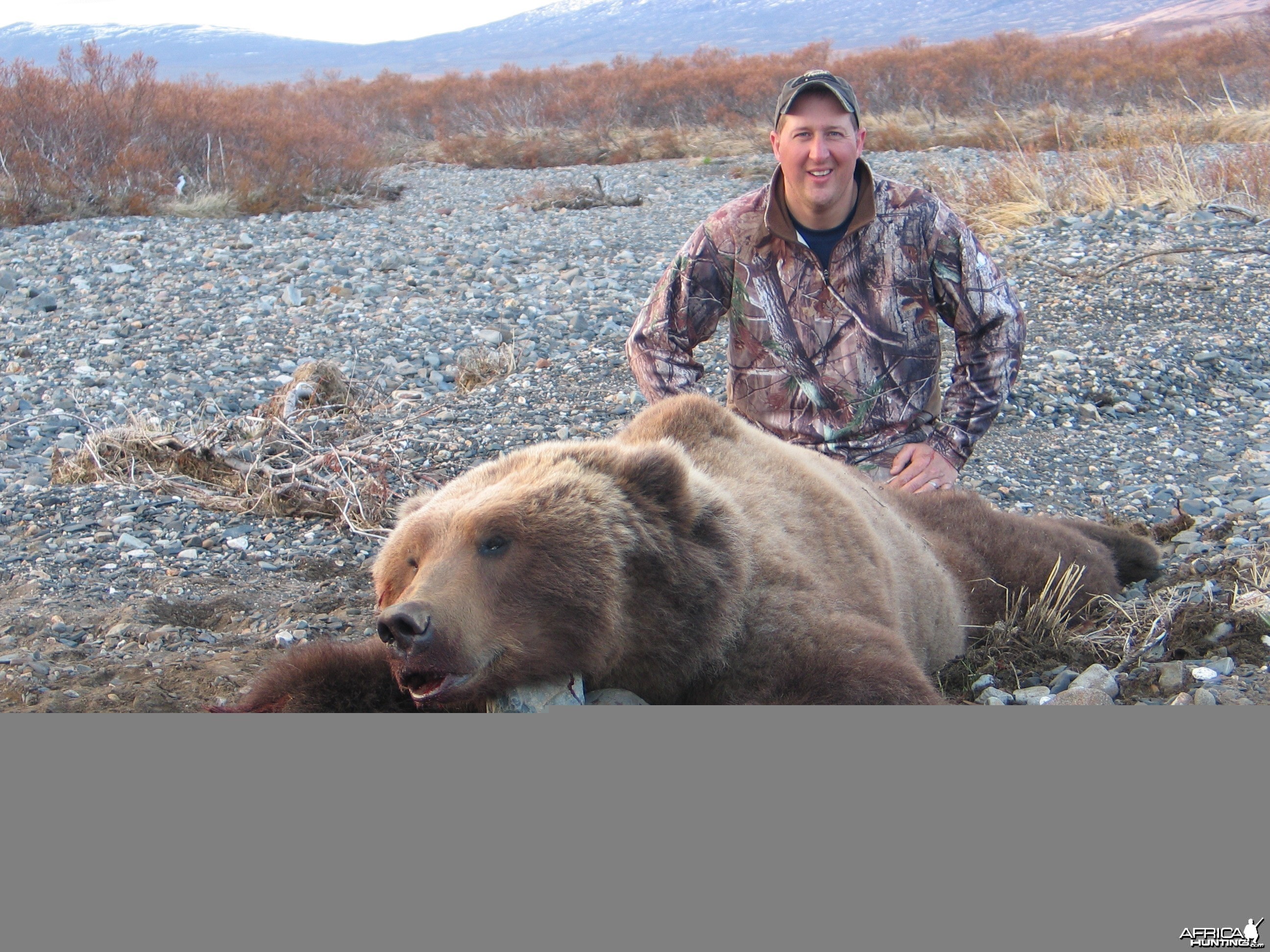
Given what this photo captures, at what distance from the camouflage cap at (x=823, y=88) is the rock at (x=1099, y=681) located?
7.21 ft

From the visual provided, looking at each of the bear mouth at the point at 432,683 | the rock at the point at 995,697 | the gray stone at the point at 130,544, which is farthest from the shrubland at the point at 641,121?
the bear mouth at the point at 432,683

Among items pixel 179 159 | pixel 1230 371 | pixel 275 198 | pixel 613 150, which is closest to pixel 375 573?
pixel 1230 371

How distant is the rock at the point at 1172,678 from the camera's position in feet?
8.94

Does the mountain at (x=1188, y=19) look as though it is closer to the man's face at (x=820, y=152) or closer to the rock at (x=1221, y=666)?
the man's face at (x=820, y=152)

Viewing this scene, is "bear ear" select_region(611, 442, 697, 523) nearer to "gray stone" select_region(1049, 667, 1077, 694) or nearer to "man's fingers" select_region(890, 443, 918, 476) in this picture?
"gray stone" select_region(1049, 667, 1077, 694)

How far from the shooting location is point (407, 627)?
6.73 ft

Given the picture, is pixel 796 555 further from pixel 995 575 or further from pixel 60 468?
pixel 60 468

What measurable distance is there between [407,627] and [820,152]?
2665mm

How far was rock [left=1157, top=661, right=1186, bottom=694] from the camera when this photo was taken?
107 inches

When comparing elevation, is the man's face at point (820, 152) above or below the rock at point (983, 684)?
above

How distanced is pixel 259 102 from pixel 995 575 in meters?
18.5

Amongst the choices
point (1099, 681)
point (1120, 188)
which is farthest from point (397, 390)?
point (1120, 188)

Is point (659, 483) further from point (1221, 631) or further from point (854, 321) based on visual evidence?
point (854, 321)

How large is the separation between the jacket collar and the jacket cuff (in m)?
0.85
